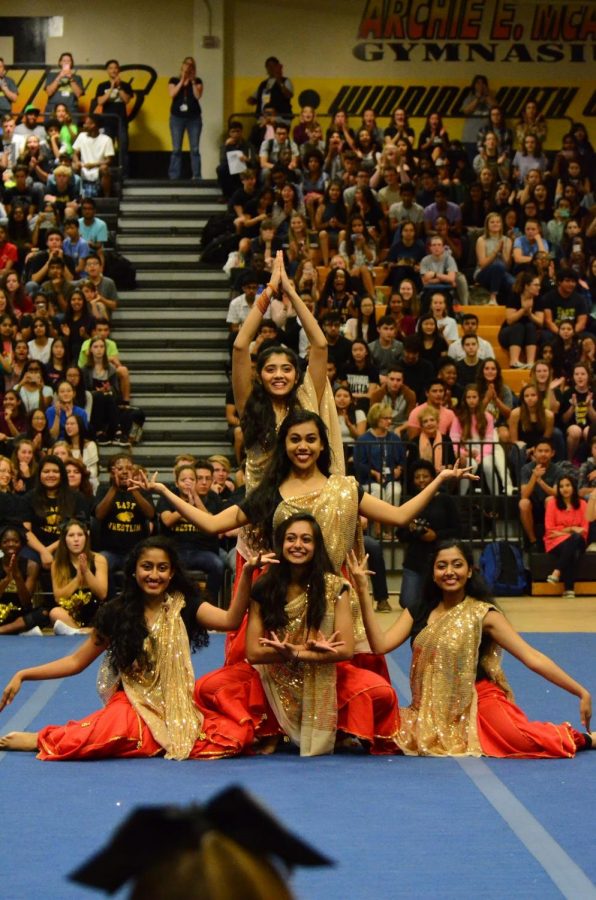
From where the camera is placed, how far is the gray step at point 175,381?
14.8 metres

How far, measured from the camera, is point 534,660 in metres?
5.48

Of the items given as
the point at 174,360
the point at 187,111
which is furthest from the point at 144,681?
the point at 187,111

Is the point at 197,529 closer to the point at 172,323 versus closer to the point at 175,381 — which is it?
the point at 175,381

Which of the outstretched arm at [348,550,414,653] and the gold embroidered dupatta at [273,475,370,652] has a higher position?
the gold embroidered dupatta at [273,475,370,652]

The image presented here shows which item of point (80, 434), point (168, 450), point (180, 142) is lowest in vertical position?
point (168, 450)

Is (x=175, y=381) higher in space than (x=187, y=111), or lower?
lower

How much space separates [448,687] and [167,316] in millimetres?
10522

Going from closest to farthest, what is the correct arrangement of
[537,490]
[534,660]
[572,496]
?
[534,660]
[572,496]
[537,490]

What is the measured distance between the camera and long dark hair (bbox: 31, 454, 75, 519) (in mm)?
10367

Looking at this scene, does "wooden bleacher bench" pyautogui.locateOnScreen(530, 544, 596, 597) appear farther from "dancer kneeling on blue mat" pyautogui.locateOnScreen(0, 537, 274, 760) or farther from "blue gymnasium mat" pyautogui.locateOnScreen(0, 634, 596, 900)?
"dancer kneeling on blue mat" pyautogui.locateOnScreen(0, 537, 274, 760)

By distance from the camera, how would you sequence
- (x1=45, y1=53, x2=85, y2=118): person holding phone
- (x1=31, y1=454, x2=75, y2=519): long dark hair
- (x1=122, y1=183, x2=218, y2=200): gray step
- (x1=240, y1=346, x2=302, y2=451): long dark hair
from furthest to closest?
(x1=45, y1=53, x2=85, y2=118): person holding phone
(x1=122, y1=183, x2=218, y2=200): gray step
(x1=31, y1=454, x2=75, y2=519): long dark hair
(x1=240, y1=346, x2=302, y2=451): long dark hair

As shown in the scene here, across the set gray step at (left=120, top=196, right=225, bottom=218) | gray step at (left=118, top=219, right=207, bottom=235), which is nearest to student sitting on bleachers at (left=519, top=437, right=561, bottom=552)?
gray step at (left=118, top=219, right=207, bottom=235)

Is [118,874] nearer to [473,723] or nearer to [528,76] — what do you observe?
[473,723]

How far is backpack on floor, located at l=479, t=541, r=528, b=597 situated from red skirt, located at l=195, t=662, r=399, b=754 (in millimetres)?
5423
